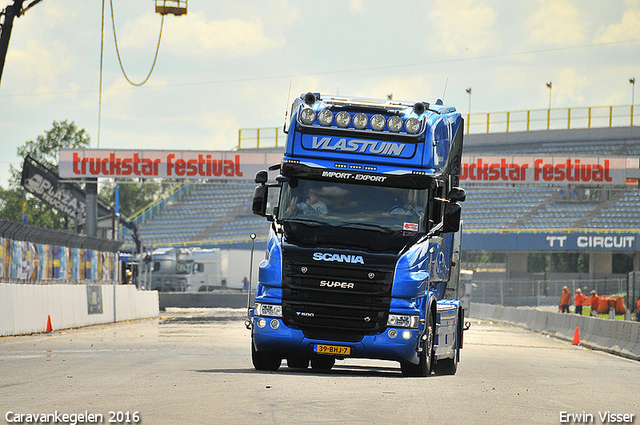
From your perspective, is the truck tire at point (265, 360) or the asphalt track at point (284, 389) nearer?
the asphalt track at point (284, 389)

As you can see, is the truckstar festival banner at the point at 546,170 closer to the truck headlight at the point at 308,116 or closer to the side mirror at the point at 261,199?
the truck headlight at the point at 308,116

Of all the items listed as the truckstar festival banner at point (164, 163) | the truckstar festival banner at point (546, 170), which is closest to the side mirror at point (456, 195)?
the truckstar festival banner at point (164, 163)

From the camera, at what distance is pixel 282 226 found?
44.3 feet

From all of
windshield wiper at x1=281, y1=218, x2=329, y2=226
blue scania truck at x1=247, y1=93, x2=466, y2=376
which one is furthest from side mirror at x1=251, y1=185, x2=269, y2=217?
windshield wiper at x1=281, y1=218, x2=329, y2=226

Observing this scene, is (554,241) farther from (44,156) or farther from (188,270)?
(44,156)

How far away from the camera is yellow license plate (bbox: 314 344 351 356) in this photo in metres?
13.2

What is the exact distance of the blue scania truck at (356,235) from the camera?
43.0ft

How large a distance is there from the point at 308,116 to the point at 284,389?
4.36 meters

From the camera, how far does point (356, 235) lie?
43.5 feet

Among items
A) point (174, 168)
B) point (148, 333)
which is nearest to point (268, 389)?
point (148, 333)

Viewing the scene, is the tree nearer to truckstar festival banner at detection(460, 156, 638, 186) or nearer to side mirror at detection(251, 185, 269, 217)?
truckstar festival banner at detection(460, 156, 638, 186)

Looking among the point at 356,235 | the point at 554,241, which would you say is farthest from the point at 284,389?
the point at 554,241

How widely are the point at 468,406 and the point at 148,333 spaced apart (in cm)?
1766

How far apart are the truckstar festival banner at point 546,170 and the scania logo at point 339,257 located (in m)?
36.3
